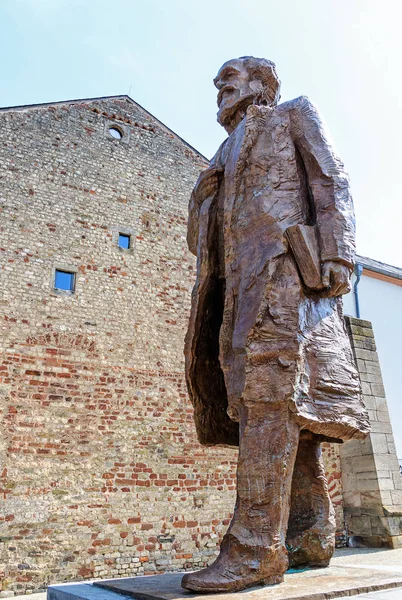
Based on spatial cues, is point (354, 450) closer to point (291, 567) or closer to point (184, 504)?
point (184, 504)

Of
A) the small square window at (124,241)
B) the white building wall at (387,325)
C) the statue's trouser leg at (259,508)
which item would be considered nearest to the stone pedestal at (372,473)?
the white building wall at (387,325)

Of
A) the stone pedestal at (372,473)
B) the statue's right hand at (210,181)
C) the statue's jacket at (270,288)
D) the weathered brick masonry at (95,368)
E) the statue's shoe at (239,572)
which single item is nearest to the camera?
the statue's shoe at (239,572)

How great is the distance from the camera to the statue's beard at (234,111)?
3.52 m

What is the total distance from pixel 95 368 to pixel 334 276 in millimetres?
6900

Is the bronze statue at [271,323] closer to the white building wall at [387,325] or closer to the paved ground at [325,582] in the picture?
the paved ground at [325,582]

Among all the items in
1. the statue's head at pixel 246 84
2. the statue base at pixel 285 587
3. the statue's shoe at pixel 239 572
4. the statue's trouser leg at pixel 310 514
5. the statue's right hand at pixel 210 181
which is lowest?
the statue base at pixel 285 587

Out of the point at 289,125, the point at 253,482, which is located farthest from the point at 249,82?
the point at 253,482

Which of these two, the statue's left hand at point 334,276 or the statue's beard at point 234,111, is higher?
the statue's beard at point 234,111

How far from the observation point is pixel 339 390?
9.03 ft

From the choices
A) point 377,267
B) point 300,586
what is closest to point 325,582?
point 300,586

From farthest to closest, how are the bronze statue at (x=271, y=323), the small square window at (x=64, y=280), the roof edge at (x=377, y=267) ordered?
the roof edge at (x=377, y=267)
the small square window at (x=64, y=280)
the bronze statue at (x=271, y=323)

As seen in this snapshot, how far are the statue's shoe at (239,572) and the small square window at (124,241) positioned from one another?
8.44m

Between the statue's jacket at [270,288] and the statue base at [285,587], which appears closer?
the statue base at [285,587]

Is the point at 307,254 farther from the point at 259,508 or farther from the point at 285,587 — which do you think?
the point at 285,587
